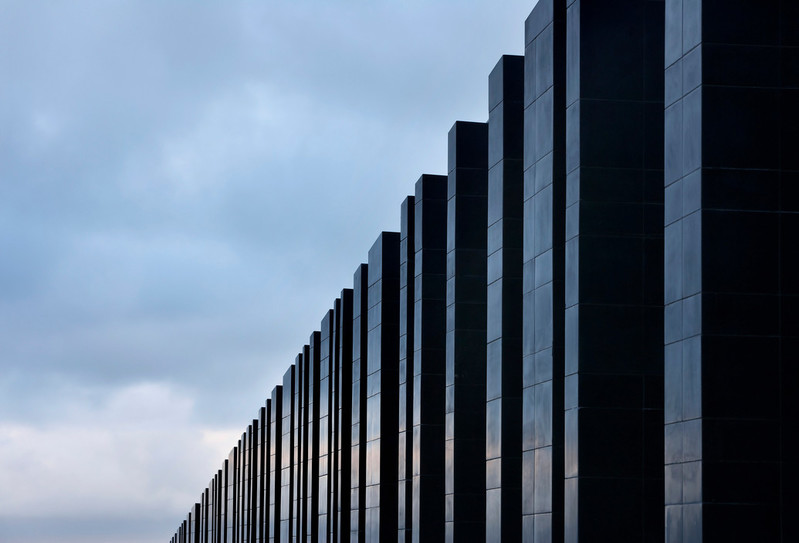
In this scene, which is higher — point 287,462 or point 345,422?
point 345,422

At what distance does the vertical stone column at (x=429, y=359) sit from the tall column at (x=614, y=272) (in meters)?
14.8

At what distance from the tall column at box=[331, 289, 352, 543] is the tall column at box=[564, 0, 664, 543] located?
30842 millimetres

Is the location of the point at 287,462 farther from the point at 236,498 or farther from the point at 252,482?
the point at 236,498

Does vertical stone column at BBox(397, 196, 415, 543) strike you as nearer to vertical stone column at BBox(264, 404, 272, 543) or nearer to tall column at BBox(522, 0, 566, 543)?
tall column at BBox(522, 0, 566, 543)

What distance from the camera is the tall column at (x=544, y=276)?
32781 mm

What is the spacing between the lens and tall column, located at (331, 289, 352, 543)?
201ft

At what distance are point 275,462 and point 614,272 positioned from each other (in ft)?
204

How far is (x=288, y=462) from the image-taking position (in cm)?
8350

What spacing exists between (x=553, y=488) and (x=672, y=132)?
952 cm

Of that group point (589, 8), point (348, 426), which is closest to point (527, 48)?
point (589, 8)

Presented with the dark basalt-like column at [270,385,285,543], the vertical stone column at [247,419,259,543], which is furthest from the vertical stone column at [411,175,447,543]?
the vertical stone column at [247,419,259,543]
